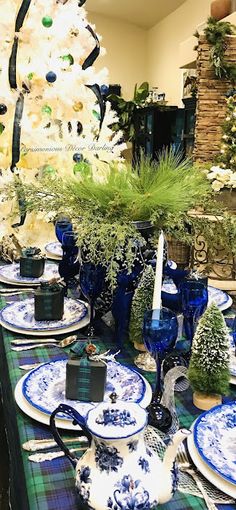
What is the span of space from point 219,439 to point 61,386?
33cm

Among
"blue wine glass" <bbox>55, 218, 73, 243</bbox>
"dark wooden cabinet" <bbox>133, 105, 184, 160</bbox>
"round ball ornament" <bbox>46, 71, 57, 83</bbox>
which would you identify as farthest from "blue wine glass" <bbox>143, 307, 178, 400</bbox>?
"dark wooden cabinet" <bbox>133, 105, 184, 160</bbox>

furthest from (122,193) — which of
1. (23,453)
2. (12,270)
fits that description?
(12,270)

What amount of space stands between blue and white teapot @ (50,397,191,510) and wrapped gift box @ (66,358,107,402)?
271 mm

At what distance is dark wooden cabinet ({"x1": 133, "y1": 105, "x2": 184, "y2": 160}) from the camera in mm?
6232

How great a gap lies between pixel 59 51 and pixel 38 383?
6.14 feet

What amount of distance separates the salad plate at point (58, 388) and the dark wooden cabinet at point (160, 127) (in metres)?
5.22

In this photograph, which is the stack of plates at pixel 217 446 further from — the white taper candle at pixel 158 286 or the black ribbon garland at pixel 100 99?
the black ribbon garland at pixel 100 99

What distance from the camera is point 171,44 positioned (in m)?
6.82

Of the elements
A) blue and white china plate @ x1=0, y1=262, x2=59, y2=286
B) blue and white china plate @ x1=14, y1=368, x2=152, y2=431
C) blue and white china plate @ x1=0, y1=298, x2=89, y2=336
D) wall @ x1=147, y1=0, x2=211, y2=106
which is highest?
wall @ x1=147, y1=0, x2=211, y2=106

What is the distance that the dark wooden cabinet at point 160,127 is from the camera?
20.4ft

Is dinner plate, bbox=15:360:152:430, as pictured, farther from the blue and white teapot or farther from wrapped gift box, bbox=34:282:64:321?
wrapped gift box, bbox=34:282:64:321

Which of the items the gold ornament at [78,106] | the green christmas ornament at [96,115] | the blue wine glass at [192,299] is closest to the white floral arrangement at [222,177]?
the green christmas ornament at [96,115]

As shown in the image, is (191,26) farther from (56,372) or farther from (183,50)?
(56,372)

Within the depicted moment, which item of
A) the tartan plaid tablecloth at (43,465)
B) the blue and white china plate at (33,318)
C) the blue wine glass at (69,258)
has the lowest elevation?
the tartan plaid tablecloth at (43,465)
